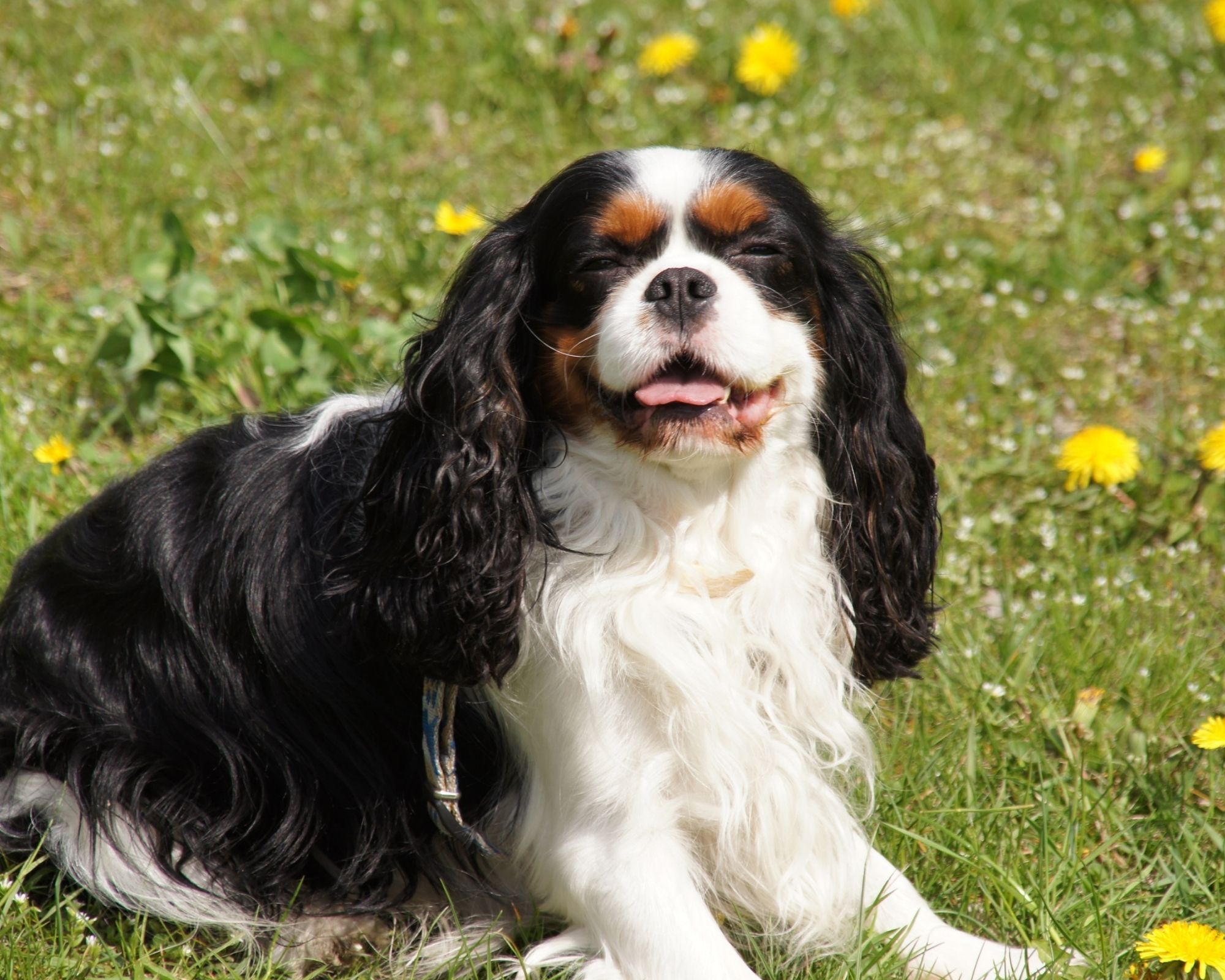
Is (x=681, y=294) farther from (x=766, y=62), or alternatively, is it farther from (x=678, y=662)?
(x=766, y=62)

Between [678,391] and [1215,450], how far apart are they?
195 cm

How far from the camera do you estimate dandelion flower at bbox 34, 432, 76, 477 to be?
12.8 feet

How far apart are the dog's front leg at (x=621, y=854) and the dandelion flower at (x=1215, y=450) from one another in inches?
76.7

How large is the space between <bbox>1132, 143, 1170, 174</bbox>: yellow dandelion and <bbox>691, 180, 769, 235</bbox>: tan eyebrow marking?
10.1 feet

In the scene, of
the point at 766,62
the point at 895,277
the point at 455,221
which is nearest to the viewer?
the point at 455,221

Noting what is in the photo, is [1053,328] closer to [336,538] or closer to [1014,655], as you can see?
[1014,655]

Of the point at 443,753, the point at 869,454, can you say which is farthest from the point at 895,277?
the point at 443,753

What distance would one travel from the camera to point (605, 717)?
2.70 m

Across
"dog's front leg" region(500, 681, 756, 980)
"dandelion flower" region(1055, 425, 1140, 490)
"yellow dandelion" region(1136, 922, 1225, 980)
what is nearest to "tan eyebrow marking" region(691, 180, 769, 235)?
"dog's front leg" region(500, 681, 756, 980)

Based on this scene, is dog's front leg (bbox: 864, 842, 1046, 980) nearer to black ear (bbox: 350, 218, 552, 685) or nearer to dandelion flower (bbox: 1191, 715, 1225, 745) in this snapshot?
dandelion flower (bbox: 1191, 715, 1225, 745)

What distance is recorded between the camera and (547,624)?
8.89ft

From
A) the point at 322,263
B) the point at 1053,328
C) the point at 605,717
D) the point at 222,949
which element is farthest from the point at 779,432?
the point at 1053,328

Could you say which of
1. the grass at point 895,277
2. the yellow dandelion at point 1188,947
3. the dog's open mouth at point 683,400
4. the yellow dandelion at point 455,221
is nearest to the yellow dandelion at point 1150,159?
the grass at point 895,277

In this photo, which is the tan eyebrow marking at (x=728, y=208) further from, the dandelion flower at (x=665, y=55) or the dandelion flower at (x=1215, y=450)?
the dandelion flower at (x=665, y=55)
